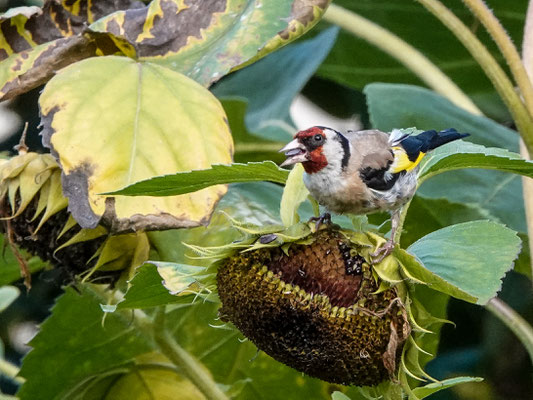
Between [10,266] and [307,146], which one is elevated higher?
[307,146]

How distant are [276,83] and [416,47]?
24 cm

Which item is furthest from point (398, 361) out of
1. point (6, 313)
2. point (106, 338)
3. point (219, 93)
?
point (6, 313)

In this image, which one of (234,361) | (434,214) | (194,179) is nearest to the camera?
(194,179)

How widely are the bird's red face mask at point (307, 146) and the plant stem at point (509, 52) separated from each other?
188 millimetres

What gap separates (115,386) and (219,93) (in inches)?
28.1

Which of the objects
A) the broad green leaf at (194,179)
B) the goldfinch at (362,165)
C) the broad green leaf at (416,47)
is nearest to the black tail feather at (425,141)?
the goldfinch at (362,165)

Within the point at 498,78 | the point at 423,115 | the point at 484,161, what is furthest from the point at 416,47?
the point at 484,161

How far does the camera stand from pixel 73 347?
1.07 meters

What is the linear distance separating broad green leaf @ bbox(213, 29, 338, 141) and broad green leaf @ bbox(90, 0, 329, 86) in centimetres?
46

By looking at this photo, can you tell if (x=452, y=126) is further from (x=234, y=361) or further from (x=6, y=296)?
(x=6, y=296)

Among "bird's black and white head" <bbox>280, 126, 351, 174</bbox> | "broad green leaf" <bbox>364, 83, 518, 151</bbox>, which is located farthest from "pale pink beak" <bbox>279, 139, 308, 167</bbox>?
"broad green leaf" <bbox>364, 83, 518, 151</bbox>

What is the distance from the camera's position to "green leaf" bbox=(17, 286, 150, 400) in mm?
1036

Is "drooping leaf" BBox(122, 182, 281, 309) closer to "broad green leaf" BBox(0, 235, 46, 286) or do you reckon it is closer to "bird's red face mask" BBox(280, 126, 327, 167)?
"bird's red face mask" BBox(280, 126, 327, 167)

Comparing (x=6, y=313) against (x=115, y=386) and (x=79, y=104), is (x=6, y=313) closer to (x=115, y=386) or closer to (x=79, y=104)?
(x=115, y=386)
